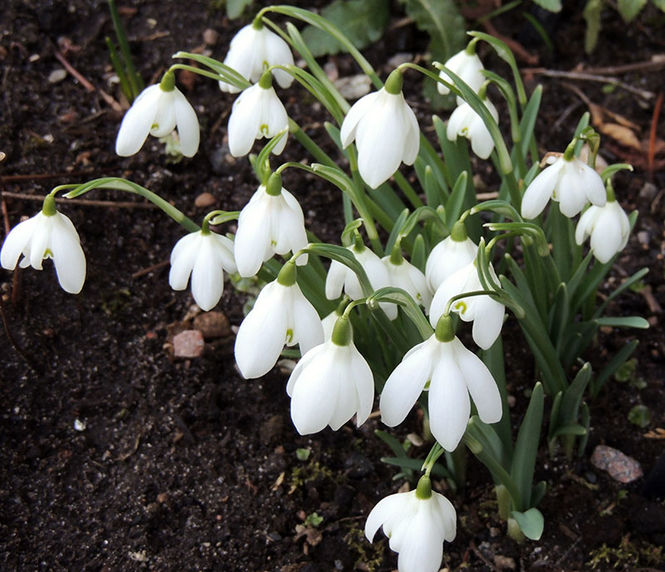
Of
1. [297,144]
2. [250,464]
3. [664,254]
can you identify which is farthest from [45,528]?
[664,254]

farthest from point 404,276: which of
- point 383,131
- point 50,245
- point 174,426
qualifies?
point 174,426

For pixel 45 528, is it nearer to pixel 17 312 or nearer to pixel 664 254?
pixel 17 312

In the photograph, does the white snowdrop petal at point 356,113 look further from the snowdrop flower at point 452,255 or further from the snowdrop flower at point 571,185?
the snowdrop flower at point 571,185

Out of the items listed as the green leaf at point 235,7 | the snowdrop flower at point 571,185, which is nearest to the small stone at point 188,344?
the snowdrop flower at point 571,185

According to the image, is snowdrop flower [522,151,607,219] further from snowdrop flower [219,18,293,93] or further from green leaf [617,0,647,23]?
green leaf [617,0,647,23]

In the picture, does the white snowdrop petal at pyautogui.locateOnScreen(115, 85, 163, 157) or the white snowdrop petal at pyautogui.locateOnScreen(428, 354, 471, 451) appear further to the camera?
the white snowdrop petal at pyautogui.locateOnScreen(115, 85, 163, 157)

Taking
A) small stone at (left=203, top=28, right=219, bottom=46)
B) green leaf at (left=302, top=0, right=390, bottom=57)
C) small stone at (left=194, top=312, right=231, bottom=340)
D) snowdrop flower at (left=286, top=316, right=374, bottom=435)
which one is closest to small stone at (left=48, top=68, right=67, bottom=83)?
small stone at (left=203, top=28, right=219, bottom=46)

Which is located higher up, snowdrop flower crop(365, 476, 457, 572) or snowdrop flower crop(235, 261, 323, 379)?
snowdrop flower crop(235, 261, 323, 379)

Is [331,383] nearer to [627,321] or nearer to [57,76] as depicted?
[627,321]
